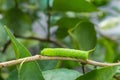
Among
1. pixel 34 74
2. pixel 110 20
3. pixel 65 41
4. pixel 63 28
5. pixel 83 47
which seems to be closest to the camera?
pixel 34 74

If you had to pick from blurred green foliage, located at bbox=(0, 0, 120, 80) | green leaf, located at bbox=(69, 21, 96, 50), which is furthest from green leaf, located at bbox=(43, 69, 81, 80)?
green leaf, located at bbox=(69, 21, 96, 50)

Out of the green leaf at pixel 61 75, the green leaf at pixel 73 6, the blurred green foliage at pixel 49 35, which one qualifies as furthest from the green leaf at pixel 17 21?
the green leaf at pixel 61 75

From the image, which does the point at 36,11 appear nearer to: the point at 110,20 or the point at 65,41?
the point at 65,41

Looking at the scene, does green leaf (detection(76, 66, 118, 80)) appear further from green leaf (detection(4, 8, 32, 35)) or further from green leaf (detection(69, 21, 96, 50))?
green leaf (detection(4, 8, 32, 35))

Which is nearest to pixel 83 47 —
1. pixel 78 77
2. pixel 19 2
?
pixel 78 77

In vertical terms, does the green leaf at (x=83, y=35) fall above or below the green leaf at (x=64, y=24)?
above

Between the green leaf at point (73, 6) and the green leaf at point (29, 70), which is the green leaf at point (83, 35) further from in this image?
the green leaf at point (29, 70)
